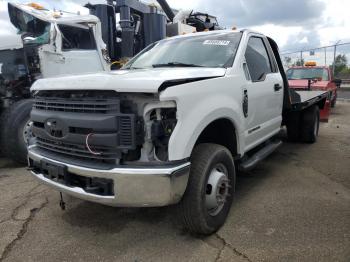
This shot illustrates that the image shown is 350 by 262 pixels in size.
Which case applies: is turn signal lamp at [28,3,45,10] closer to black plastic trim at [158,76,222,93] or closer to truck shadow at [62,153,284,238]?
truck shadow at [62,153,284,238]

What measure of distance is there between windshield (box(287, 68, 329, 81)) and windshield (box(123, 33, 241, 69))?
8797mm

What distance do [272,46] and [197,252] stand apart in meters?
3.64

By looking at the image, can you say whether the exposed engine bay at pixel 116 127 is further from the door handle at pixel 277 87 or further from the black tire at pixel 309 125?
the black tire at pixel 309 125

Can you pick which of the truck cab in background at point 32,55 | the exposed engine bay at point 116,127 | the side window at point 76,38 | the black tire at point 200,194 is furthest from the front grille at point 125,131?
the side window at point 76,38

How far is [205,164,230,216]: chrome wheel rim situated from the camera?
3.36 m

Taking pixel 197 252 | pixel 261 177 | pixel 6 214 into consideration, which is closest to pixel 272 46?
pixel 261 177

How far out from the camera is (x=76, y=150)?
3148mm

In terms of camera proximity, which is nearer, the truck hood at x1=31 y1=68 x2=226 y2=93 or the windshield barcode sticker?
the truck hood at x1=31 y1=68 x2=226 y2=93

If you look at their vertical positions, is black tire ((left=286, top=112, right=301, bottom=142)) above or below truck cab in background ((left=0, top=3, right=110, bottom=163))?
below

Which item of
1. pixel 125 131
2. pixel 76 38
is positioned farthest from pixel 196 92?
pixel 76 38

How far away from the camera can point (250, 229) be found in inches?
140

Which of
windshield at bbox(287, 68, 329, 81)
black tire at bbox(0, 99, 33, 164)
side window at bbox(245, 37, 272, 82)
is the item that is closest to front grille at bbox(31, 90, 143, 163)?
side window at bbox(245, 37, 272, 82)

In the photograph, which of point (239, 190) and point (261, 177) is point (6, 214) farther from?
point (261, 177)

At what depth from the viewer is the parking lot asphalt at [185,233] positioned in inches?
124
